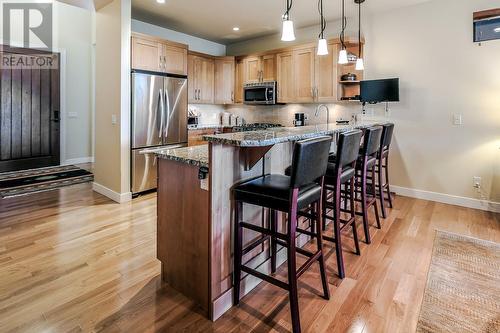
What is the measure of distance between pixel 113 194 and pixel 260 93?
312 cm

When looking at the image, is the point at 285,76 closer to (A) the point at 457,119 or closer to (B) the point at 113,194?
(A) the point at 457,119

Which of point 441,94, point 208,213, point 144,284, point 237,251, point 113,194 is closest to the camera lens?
point 208,213

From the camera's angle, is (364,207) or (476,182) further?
(476,182)

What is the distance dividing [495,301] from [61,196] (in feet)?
16.3

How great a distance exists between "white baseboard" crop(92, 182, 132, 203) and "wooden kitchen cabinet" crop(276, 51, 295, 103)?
3.09 metres

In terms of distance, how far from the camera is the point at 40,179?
5.09 meters

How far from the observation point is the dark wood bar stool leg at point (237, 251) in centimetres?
190

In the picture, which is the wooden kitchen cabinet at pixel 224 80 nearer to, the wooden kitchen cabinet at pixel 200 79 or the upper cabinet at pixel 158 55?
the wooden kitchen cabinet at pixel 200 79

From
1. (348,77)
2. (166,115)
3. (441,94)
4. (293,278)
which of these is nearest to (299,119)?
(348,77)

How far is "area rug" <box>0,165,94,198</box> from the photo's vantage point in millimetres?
4496

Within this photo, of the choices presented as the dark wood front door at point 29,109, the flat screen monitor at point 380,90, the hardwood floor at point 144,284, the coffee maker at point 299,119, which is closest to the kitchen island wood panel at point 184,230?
the hardwood floor at point 144,284

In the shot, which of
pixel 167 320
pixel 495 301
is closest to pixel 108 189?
pixel 167 320

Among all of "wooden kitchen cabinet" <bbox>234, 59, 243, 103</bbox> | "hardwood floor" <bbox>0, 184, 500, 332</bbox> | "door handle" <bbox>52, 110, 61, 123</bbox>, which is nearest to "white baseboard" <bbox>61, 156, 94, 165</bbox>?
"door handle" <bbox>52, 110, 61, 123</bbox>

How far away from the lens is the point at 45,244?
278 cm
